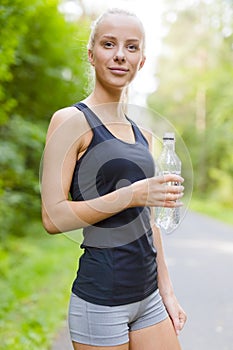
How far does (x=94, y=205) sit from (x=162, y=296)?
1.88ft

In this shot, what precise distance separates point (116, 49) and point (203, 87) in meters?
27.1

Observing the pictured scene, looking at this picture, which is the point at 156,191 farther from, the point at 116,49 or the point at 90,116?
the point at 116,49

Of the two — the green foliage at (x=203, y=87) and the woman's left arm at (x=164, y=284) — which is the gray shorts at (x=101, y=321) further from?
the green foliage at (x=203, y=87)

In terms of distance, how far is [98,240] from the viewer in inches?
72.9

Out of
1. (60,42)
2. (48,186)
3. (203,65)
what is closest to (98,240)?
(48,186)

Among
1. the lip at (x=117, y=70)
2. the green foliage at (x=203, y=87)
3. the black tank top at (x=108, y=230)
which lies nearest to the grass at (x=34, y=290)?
the black tank top at (x=108, y=230)

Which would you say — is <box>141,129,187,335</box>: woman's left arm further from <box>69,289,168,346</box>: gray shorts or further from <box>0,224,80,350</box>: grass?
<box>0,224,80,350</box>: grass

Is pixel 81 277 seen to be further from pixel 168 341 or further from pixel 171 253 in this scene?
pixel 171 253

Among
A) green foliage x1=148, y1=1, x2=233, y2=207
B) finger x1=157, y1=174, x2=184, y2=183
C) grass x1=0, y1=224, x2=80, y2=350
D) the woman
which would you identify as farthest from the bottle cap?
green foliage x1=148, y1=1, x2=233, y2=207

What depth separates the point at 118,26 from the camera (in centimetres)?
191

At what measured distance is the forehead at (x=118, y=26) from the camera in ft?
6.25

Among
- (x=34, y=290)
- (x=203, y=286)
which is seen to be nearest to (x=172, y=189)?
(x=203, y=286)

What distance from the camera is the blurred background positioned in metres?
5.43

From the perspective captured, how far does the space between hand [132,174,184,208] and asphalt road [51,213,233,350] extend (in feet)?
10.3
